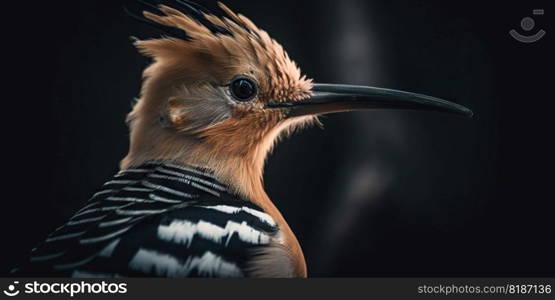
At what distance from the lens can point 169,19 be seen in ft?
6.30

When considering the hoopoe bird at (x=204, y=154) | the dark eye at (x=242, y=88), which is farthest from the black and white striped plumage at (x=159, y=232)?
the dark eye at (x=242, y=88)

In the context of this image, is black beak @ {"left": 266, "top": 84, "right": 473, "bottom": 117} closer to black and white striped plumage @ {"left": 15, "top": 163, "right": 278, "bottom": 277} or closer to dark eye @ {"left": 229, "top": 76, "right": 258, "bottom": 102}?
dark eye @ {"left": 229, "top": 76, "right": 258, "bottom": 102}

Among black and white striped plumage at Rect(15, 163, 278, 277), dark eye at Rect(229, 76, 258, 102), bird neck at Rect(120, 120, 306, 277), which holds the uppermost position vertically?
dark eye at Rect(229, 76, 258, 102)

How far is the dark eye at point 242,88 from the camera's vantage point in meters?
1.89

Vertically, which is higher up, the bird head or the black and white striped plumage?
the bird head

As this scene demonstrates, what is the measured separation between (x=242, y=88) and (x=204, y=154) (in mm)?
220

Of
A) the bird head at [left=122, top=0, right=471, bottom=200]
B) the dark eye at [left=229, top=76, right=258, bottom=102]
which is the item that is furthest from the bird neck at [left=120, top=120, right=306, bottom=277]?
the dark eye at [left=229, top=76, right=258, bottom=102]

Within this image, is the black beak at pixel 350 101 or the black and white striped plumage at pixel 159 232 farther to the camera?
the black beak at pixel 350 101

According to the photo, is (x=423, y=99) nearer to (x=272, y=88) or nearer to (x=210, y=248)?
(x=272, y=88)

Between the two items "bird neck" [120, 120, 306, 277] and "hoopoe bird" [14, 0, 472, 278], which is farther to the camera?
"bird neck" [120, 120, 306, 277]

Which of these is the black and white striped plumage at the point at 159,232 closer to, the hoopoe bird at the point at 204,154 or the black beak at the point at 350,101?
the hoopoe bird at the point at 204,154

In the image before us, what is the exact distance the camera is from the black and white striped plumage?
1.67 meters

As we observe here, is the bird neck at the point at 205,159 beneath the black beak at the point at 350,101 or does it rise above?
beneath

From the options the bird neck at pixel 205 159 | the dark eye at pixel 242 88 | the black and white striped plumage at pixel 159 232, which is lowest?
the black and white striped plumage at pixel 159 232
